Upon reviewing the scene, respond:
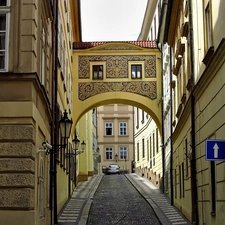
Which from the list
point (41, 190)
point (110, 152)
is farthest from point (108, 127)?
point (41, 190)

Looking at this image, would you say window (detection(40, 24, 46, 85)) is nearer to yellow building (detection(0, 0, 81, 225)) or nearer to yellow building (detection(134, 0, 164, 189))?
yellow building (detection(0, 0, 81, 225))

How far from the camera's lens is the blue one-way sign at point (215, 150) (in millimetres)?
8930

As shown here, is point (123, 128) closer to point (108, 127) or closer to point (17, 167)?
point (108, 127)

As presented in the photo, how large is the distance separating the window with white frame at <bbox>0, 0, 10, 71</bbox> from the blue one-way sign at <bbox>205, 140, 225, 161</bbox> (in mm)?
5151

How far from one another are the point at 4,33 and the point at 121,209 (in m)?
11.7

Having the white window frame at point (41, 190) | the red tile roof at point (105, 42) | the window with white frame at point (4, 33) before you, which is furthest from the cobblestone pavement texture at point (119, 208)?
the red tile roof at point (105, 42)

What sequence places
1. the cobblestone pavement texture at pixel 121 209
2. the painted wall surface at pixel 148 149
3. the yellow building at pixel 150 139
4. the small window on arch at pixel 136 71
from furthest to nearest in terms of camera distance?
1. the painted wall surface at pixel 148 149
2. the yellow building at pixel 150 139
3. the small window on arch at pixel 136 71
4. the cobblestone pavement texture at pixel 121 209

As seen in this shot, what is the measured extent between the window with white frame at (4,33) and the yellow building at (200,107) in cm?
442

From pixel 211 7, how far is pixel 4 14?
4.61 metres

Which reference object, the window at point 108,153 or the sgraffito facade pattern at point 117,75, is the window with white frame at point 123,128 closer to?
the window at point 108,153

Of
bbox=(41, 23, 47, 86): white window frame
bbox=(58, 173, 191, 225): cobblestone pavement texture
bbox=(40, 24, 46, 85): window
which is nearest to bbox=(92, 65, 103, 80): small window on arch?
bbox=(58, 173, 191, 225): cobblestone pavement texture

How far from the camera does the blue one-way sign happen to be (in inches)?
352

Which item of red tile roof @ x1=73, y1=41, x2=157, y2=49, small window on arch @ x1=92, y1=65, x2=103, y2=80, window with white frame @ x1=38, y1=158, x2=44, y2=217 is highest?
red tile roof @ x1=73, y1=41, x2=157, y2=49

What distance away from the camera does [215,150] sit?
893 cm
